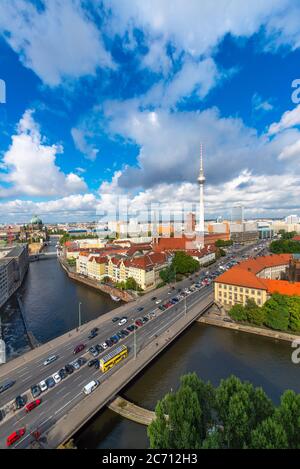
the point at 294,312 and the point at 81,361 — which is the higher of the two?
the point at 294,312

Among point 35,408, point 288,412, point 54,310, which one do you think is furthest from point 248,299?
point 54,310

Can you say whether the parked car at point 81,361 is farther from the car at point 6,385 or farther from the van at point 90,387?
the car at point 6,385

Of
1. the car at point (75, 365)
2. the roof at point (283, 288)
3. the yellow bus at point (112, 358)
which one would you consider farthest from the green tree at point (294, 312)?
the car at point (75, 365)

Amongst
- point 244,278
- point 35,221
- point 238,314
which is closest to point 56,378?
point 238,314

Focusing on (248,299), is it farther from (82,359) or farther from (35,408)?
(35,408)

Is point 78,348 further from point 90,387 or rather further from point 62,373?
point 90,387

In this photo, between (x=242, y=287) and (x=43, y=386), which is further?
(x=242, y=287)
